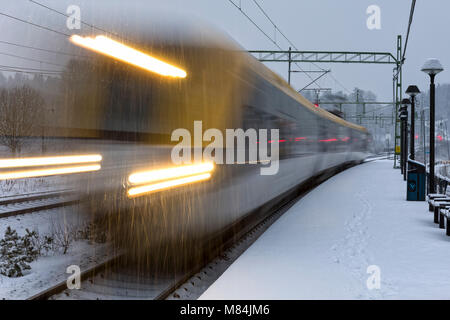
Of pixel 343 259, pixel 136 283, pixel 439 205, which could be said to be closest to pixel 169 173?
pixel 136 283

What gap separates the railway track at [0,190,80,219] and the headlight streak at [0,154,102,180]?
4147 mm

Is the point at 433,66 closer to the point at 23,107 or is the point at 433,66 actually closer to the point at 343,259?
the point at 343,259

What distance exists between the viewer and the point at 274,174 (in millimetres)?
8125

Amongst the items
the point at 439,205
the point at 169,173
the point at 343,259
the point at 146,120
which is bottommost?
the point at 343,259

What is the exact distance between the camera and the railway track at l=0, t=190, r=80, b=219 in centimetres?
880

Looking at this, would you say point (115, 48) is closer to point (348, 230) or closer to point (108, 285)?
point (108, 285)

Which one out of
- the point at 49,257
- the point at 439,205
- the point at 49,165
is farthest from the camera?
the point at 439,205

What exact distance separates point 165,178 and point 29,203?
22.7ft

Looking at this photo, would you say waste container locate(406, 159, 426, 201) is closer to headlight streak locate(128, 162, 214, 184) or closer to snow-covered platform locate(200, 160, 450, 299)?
snow-covered platform locate(200, 160, 450, 299)

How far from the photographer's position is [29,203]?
9961mm

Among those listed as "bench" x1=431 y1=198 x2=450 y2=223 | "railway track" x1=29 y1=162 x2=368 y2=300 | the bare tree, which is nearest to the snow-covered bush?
"railway track" x1=29 y1=162 x2=368 y2=300

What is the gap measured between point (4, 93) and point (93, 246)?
12.5 ft

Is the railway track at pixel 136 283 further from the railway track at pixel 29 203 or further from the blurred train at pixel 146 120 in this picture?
the railway track at pixel 29 203
